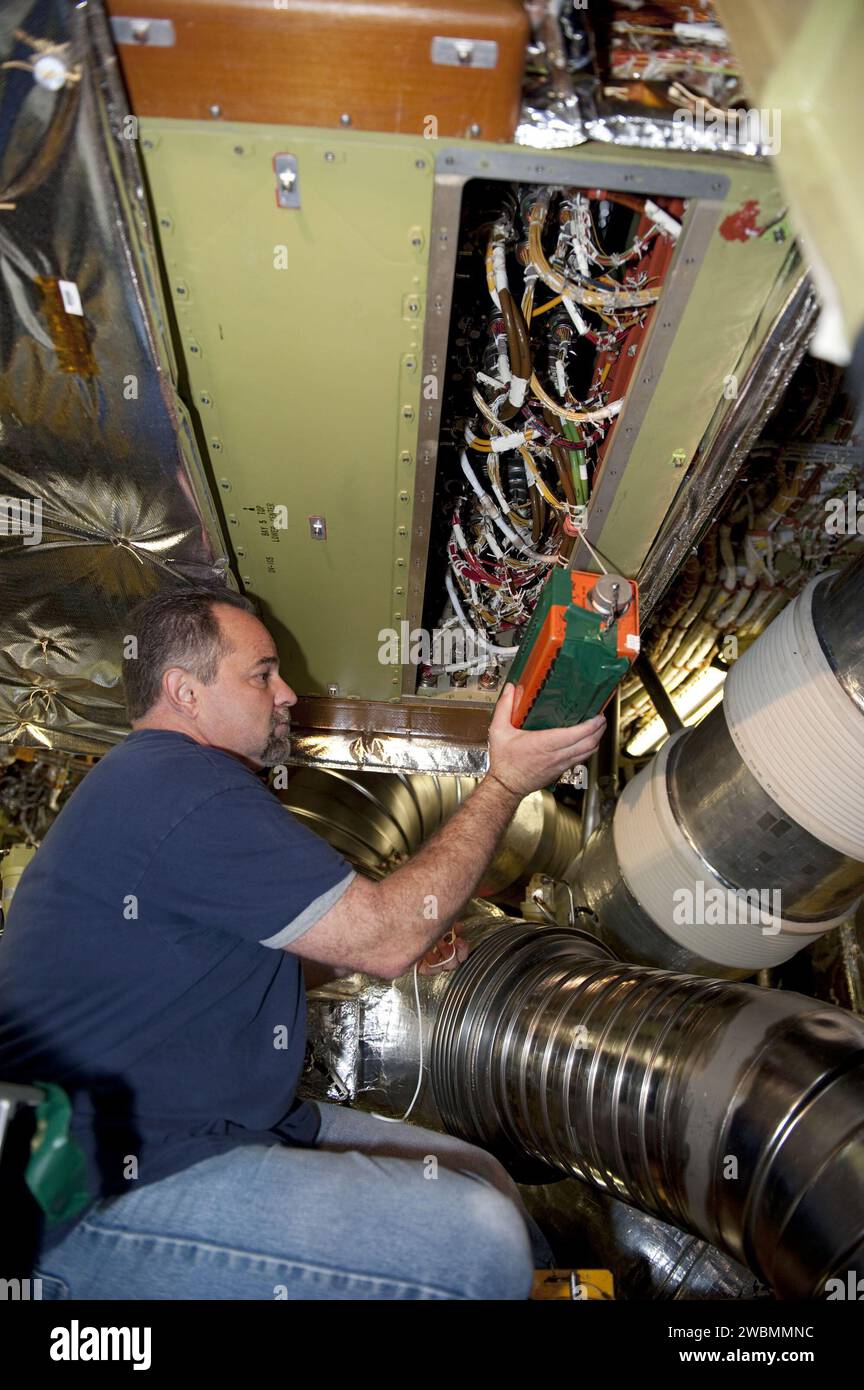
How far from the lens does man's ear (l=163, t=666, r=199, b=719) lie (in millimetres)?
1479

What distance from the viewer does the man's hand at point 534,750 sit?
1353 mm

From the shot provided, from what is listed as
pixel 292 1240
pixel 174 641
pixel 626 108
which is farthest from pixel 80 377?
pixel 292 1240

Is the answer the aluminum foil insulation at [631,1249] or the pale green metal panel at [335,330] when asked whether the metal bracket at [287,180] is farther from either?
the aluminum foil insulation at [631,1249]

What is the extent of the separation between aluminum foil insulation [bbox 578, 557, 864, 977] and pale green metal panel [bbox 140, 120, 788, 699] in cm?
35

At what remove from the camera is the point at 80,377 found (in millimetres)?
1283

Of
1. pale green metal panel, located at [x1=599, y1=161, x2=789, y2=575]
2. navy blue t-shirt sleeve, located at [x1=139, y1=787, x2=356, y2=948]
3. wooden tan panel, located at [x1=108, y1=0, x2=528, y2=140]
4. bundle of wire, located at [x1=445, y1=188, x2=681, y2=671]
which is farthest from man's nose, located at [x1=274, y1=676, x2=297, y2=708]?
wooden tan panel, located at [x1=108, y1=0, x2=528, y2=140]

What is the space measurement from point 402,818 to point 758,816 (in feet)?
4.51

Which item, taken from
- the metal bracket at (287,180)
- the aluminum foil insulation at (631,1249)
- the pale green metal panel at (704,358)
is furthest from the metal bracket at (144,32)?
the aluminum foil insulation at (631,1249)

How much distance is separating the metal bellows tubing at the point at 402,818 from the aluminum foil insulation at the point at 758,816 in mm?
504

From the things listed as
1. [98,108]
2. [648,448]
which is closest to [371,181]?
[98,108]

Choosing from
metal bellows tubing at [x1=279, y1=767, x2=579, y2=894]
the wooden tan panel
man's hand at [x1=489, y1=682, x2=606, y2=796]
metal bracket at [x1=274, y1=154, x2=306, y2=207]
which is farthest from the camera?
metal bellows tubing at [x1=279, y1=767, x2=579, y2=894]

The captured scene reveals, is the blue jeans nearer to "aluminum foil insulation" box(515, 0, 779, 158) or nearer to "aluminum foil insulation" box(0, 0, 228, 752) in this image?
"aluminum foil insulation" box(0, 0, 228, 752)

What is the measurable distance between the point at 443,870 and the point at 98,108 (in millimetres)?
1074

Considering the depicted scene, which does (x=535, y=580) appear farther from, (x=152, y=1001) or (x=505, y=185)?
(x=152, y=1001)
